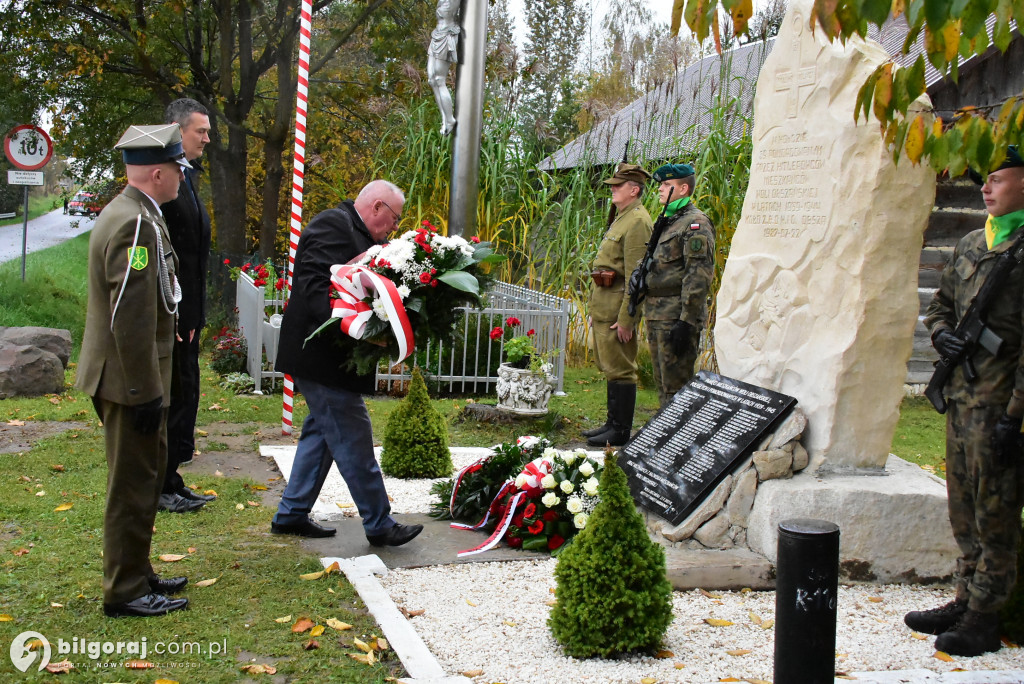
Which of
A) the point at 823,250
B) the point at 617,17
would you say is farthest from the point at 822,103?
the point at 617,17

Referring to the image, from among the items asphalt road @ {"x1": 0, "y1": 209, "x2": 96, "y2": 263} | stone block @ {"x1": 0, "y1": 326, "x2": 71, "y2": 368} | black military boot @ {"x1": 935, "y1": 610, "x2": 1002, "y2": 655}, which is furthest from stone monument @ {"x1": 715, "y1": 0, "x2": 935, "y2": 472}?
asphalt road @ {"x1": 0, "y1": 209, "x2": 96, "y2": 263}

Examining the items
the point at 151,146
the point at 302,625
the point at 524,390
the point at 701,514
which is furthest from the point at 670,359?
the point at 151,146

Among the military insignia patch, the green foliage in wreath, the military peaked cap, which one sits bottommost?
the green foliage in wreath

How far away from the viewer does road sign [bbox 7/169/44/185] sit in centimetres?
1521

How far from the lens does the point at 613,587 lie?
3.60 meters

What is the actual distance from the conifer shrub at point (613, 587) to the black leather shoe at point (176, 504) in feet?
8.86

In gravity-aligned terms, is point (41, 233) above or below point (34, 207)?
below

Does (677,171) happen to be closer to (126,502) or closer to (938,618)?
(938,618)

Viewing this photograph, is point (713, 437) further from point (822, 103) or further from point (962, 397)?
point (822, 103)

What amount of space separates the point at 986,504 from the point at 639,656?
160cm

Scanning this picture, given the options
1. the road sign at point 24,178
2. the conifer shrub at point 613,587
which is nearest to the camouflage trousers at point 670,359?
the conifer shrub at point 613,587

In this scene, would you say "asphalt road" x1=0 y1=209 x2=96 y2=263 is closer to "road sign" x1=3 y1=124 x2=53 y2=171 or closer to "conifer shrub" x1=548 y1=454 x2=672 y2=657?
"road sign" x1=3 y1=124 x2=53 y2=171

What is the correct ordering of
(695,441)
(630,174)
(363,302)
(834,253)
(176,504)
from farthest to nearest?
(630,174)
(176,504)
(695,441)
(834,253)
(363,302)

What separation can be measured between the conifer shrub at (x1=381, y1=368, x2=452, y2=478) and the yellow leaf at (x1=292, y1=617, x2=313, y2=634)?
259 centimetres
